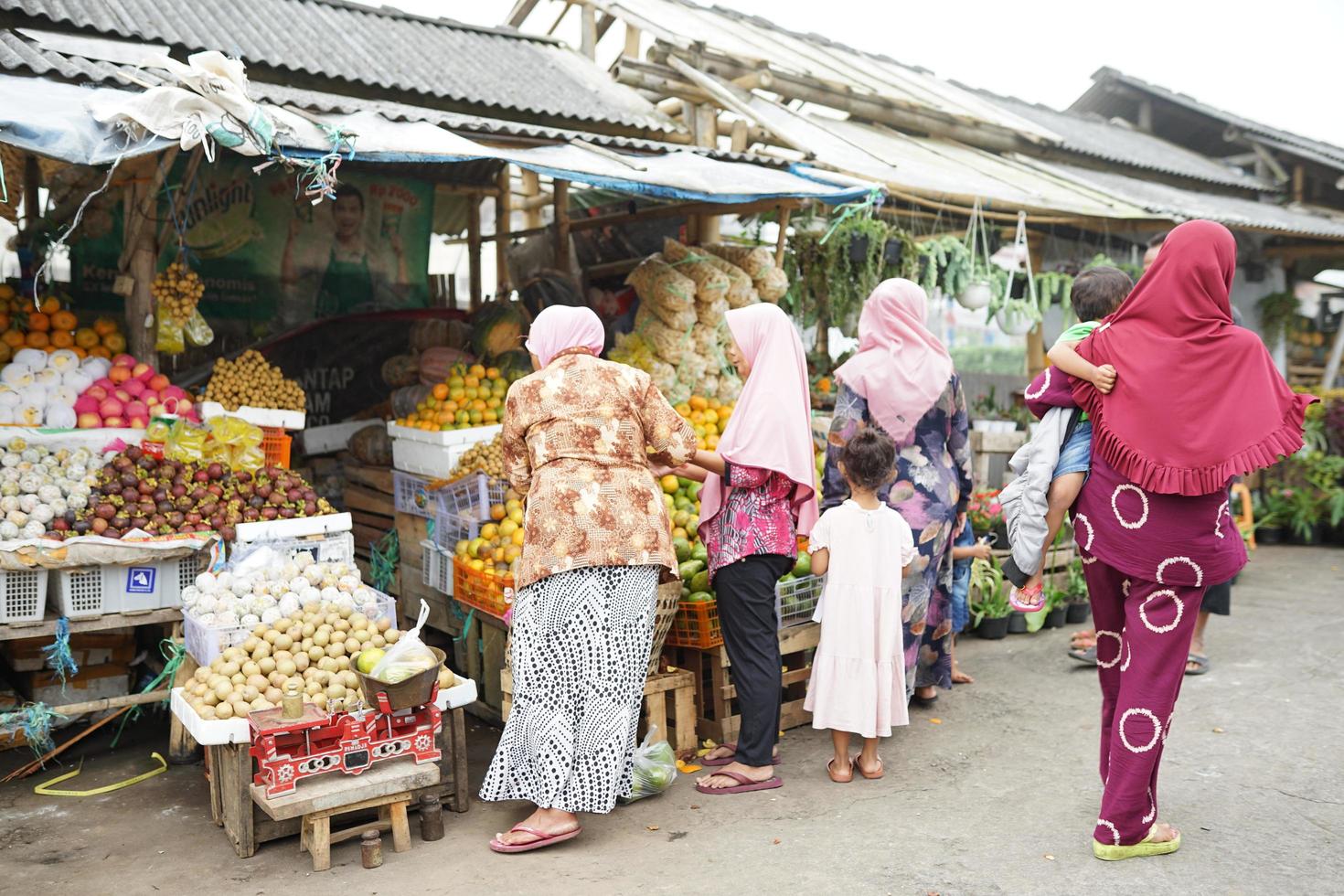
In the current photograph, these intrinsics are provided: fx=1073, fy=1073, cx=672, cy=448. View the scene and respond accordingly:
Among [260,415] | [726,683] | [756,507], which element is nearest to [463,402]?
[260,415]

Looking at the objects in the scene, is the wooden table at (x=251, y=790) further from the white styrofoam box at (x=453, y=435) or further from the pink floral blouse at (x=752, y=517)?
the white styrofoam box at (x=453, y=435)

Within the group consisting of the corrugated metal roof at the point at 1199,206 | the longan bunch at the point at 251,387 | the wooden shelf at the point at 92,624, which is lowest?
the wooden shelf at the point at 92,624

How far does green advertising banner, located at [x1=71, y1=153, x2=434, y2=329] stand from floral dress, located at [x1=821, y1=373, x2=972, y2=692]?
14.5 feet

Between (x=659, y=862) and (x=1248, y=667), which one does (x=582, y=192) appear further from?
(x=659, y=862)

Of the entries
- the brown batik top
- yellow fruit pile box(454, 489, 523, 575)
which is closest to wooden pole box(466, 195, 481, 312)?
yellow fruit pile box(454, 489, 523, 575)

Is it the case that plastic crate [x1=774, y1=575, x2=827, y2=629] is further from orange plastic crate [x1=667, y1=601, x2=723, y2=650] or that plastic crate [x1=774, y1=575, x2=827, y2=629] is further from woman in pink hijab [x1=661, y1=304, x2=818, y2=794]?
woman in pink hijab [x1=661, y1=304, x2=818, y2=794]

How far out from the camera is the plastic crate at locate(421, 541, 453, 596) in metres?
5.55

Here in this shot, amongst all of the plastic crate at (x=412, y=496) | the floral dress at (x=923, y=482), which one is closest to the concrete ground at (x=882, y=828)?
the floral dress at (x=923, y=482)

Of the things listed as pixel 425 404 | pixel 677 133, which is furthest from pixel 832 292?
pixel 425 404

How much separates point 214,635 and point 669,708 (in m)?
1.96

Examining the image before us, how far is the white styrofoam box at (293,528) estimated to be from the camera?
15.8ft

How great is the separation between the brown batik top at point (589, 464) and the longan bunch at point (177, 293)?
8.63 ft

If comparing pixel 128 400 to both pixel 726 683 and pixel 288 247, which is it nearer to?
pixel 288 247

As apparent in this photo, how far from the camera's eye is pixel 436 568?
5691 mm
